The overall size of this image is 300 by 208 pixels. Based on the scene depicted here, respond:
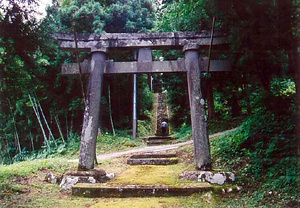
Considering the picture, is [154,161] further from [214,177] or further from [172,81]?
[172,81]

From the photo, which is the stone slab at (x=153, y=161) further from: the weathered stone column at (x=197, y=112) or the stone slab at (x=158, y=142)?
the stone slab at (x=158, y=142)

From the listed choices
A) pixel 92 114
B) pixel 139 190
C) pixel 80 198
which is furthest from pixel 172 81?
pixel 80 198

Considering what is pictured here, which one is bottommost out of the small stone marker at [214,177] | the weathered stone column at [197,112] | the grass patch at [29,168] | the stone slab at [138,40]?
the small stone marker at [214,177]

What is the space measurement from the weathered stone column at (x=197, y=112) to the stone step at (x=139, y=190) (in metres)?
0.71

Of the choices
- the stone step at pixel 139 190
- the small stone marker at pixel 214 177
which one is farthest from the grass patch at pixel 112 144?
the small stone marker at pixel 214 177

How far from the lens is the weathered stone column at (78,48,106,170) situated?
17.0 ft

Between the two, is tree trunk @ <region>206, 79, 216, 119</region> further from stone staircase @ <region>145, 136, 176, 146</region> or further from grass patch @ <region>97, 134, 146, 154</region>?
grass patch @ <region>97, 134, 146, 154</region>

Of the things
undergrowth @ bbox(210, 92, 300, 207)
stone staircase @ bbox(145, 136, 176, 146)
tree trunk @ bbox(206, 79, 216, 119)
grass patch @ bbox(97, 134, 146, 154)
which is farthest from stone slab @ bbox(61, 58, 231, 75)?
stone staircase @ bbox(145, 136, 176, 146)

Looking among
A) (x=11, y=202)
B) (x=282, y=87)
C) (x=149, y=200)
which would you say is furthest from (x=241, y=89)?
(x=11, y=202)

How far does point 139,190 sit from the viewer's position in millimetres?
4504

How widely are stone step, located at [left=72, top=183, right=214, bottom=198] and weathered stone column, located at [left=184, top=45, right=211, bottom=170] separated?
712mm

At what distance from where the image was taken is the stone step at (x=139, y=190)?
14.5 feet

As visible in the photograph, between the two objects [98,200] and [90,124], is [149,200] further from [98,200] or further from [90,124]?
[90,124]

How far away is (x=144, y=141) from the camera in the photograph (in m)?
12.4
